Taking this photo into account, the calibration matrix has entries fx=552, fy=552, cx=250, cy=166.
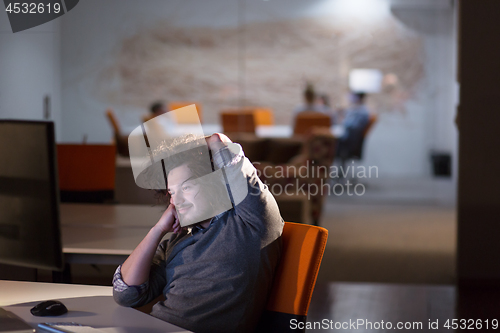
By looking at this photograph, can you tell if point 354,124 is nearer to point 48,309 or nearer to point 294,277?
point 294,277

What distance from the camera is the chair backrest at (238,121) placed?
16.3ft

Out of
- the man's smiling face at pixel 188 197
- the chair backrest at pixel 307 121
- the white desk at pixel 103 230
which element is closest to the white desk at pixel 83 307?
the man's smiling face at pixel 188 197

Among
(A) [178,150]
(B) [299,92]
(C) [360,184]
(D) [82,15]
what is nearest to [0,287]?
(A) [178,150]

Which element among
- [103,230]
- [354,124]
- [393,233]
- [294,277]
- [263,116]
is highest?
[263,116]

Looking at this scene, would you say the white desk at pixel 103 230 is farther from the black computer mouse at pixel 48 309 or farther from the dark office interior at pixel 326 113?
the black computer mouse at pixel 48 309

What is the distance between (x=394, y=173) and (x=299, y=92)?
1.24 metres

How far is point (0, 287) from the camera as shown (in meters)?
1.68

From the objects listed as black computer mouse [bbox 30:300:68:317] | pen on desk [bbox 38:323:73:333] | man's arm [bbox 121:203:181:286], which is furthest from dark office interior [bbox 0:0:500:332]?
pen on desk [bbox 38:323:73:333]

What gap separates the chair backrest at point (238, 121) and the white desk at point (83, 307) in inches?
131

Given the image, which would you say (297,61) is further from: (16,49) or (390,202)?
(16,49)

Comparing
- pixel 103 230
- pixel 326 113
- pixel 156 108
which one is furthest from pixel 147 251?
pixel 326 113

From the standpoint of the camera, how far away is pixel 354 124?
5.39 metres

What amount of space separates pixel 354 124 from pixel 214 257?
4067 mm

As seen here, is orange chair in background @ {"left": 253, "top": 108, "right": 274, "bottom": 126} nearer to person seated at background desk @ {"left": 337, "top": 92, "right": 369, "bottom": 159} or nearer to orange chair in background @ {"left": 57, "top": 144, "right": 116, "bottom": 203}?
person seated at background desk @ {"left": 337, "top": 92, "right": 369, "bottom": 159}
